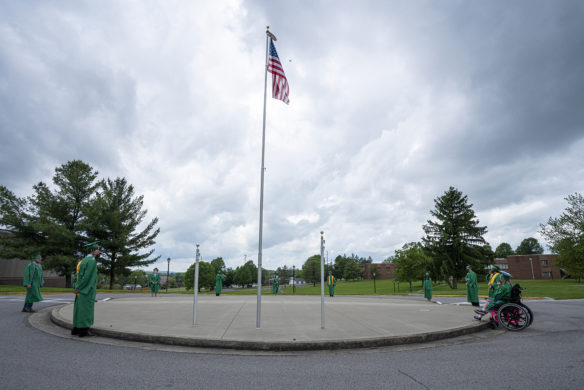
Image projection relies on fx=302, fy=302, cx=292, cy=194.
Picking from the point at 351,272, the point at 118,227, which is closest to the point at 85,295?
the point at 118,227

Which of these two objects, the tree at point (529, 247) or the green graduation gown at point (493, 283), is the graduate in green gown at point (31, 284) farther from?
the tree at point (529, 247)

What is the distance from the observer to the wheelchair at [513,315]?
7504mm

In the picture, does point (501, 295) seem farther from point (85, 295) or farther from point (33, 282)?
point (33, 282)

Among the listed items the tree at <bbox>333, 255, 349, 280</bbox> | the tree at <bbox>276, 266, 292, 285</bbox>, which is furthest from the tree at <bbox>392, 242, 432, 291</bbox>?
the tree at <bbox>276, 266, 292, 285</bbox>

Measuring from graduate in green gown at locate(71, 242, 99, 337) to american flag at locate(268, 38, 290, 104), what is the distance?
22.5ft

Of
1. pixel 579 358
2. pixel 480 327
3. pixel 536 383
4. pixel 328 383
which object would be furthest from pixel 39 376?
pixel 480 327

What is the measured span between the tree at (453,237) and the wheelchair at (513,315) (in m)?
35.6

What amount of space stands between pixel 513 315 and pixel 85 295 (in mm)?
10246

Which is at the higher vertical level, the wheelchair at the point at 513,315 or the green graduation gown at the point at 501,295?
the green graduation gown at the point at 501,295

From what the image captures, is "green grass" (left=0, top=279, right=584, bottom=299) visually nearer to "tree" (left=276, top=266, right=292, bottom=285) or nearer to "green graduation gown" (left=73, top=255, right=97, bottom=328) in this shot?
"green graduation gown" (left=73, top=255, right=97, bottom=328)

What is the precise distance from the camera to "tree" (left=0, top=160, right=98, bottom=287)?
28.5 m

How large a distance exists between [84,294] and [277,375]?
5.11 metres

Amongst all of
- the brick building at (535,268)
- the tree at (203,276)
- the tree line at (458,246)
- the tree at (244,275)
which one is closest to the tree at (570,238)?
the tree line at (458,246)

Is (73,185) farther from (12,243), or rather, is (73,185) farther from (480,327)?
(480,327)
